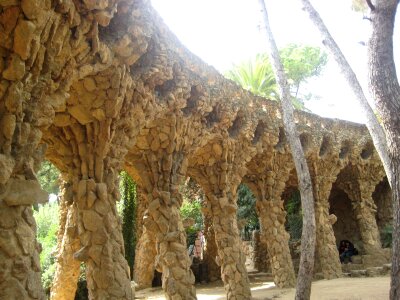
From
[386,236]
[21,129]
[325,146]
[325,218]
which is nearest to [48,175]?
[325,218]

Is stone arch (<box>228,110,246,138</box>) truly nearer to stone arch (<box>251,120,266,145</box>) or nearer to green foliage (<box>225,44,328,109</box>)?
stone arch (<box>251,120,266,145</box>)

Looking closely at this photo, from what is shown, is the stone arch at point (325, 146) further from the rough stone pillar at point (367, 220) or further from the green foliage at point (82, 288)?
the green foliage at point (82, 288)

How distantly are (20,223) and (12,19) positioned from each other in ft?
6.09

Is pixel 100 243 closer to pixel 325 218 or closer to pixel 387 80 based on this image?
pixel 387 80

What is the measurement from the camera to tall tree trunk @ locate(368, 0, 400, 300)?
15.3 ft

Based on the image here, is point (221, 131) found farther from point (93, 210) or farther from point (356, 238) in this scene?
point (356, 238)

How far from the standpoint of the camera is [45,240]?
49.1 feet

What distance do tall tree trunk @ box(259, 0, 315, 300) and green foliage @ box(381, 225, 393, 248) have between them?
10674 millimetres

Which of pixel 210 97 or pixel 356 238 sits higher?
pixel 210 97

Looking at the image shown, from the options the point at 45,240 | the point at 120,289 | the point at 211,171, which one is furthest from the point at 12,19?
the point at 45,240

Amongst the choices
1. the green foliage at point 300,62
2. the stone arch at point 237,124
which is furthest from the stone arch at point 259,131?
the green foliage at point 300,62

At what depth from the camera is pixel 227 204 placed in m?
10.3

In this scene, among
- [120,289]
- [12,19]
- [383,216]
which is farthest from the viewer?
[383,216]

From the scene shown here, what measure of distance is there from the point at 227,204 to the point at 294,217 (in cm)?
923
